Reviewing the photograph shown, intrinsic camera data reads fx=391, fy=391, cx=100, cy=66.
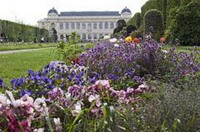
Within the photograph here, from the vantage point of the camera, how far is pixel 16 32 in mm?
54875

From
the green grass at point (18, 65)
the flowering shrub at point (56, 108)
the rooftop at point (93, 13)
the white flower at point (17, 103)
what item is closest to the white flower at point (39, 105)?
the flowering shrub at point (56, 108)

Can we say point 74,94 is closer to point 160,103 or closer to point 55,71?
point 160,103

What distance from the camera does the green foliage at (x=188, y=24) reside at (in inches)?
751

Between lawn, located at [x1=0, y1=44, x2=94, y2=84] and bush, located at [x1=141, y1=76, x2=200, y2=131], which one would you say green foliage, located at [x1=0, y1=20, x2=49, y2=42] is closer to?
lawn, located at [x1=0, y1=44, x2=94, y2=84]

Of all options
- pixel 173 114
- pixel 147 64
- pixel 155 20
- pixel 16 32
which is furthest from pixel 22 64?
pixel 16 32

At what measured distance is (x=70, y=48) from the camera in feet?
27.3

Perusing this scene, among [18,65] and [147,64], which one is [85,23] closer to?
[18,65]

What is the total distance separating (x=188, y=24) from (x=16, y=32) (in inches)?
1540

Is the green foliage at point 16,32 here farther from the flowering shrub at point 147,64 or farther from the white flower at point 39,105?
the white flower at point 39,105

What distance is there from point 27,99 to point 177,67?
3516 mm

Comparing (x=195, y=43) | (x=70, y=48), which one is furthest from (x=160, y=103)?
(x=195, y=43)

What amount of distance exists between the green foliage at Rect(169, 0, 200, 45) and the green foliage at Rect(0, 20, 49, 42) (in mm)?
33068

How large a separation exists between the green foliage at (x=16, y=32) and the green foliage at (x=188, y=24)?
3307 cm

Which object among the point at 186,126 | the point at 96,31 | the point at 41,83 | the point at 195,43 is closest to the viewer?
the point at 186,126
